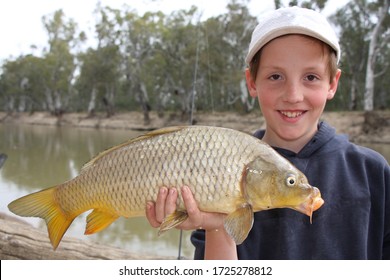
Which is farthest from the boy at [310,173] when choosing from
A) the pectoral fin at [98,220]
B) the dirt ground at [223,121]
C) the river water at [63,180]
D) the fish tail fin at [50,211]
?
the dirt ground at [223,121]

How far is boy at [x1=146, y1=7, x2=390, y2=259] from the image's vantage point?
1.22m

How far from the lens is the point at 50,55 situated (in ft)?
101

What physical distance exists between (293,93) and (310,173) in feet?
0.90

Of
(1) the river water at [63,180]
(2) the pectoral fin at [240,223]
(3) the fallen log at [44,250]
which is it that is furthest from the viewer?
(1) the river water at [63,180]

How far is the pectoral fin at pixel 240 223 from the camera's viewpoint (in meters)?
1.08

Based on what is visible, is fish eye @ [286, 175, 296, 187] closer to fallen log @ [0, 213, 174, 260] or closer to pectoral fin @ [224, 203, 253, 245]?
pectoral fin @ [224, 203, 253, 245]

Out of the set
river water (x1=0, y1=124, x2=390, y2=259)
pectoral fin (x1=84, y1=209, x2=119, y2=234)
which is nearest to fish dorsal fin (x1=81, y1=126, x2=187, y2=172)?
pectoral fin (x1=84, y1=209, x2=119, y2=234)

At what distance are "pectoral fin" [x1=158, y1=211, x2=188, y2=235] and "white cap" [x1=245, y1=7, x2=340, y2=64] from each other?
1.82 feet

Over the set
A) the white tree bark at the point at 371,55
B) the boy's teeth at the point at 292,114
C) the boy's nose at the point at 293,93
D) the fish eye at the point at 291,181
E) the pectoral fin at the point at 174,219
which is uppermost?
the white tree bark at the point at 371,55

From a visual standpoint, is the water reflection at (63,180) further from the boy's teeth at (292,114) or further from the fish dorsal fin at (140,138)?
the boy's teeth at (292,114)

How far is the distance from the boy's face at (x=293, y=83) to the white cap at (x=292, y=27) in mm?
28

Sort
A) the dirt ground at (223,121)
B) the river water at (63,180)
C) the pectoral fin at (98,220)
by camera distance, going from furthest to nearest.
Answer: the dirt ground at (223,121) → the river water at (63,180) → the pectoral fin at (98,220)

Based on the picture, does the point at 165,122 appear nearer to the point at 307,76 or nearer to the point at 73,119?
the point at 73,119

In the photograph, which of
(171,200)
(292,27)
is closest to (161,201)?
(171,200)
